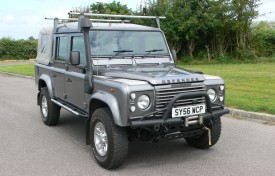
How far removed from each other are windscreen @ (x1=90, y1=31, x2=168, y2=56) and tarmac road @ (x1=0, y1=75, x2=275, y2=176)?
1601mm

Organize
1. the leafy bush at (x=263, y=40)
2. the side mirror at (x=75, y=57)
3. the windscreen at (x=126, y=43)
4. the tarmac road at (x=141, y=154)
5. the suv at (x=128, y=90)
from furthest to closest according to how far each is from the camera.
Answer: the leafy bush at (x=263, y=40) → the windscreen at (x=126, y=43) → the side mirror at (x=75, y=57) → the tarmac road at (x=141, y=154) → the suv at (x=128, y=90)

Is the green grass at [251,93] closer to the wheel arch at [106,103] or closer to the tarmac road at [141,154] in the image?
the tarmac road at [141,154]

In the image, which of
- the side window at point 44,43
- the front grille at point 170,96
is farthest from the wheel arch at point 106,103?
the side window at point 44,43

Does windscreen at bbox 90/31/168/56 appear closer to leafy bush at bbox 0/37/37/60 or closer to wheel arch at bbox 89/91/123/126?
wheel arch at bbox 89/91/123/126

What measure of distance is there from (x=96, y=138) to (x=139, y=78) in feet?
3.69

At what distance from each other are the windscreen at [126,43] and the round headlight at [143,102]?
4.78 ft

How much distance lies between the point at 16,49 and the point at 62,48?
35.5 metres

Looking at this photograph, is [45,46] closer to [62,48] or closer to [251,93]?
[62,48]

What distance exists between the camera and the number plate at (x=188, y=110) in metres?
4.69

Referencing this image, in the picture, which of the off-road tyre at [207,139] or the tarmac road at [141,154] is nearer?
the tarmac road at [141,154]

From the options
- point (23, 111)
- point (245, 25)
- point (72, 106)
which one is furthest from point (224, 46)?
point (72, 106)

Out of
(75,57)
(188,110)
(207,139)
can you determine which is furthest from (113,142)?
(207,139)

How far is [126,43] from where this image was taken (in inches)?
237

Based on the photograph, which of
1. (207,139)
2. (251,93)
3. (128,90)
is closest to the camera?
(128,90)
